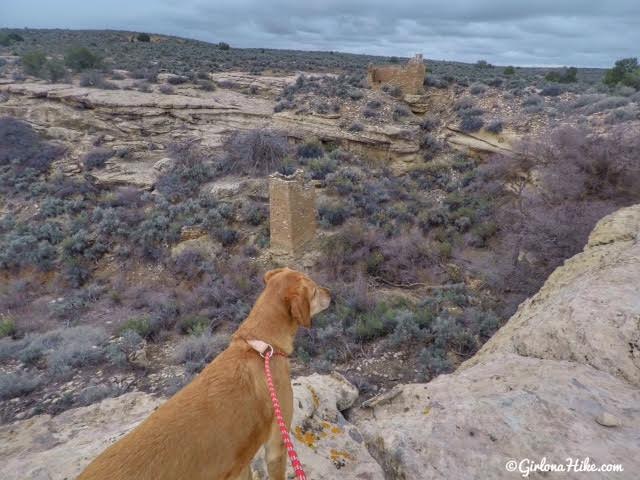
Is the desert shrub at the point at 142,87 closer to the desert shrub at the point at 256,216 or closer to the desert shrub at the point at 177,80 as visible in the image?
the desert shrub at the point at 177,80

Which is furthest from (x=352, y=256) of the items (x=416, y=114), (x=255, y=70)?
(x=255, y=70)

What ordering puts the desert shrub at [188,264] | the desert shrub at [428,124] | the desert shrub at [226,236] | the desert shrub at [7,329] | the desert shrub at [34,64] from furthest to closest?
the desert shrub at [34,64] → the desert shrub at [428,124] → the desert shrub at [226,236] → the desert shrub at [188,264] → the desert shrub at [7,329]

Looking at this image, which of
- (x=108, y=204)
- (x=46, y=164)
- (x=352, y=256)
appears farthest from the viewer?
(x=46, y=164)

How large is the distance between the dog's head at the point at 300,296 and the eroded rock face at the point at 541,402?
0.78m

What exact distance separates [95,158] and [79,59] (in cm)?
1405

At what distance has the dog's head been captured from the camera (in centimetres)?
233

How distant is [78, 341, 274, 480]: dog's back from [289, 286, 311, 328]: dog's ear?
1.25 feet

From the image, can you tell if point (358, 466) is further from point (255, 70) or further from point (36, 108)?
point (255, 70)

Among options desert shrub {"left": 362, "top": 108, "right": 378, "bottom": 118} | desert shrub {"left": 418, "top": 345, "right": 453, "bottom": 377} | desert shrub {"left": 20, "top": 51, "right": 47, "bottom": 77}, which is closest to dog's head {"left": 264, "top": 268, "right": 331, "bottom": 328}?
desert shrub {"left": 418, "top": 345, "right": 453, "bottom": 377}

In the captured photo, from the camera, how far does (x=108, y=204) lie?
43.6 feet

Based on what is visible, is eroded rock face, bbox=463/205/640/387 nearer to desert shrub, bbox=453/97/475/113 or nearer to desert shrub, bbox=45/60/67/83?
desert shrub, bbox=453/97/475/113

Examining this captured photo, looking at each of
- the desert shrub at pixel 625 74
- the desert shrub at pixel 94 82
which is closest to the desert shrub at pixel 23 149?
the desert shrub at pixel 94 82

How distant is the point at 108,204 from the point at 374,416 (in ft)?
43.5

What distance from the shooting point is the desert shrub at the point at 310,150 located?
52.4 feet
